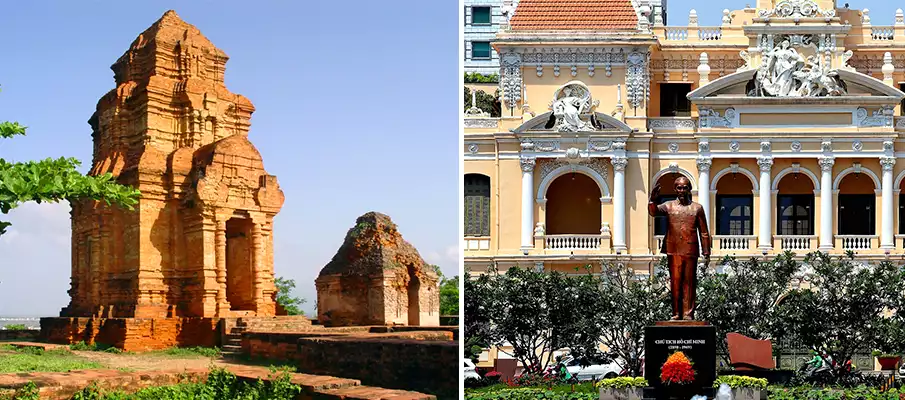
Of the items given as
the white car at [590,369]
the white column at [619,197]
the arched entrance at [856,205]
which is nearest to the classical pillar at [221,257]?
the white car at [590,369]

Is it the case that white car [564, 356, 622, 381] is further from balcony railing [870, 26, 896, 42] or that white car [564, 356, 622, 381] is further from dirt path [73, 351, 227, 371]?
balcony railing [870, 26, 896, 42]

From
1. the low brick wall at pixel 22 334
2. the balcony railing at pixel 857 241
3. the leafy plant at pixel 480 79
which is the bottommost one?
the low brick wall at pixel 22 334

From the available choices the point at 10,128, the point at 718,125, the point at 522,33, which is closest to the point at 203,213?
the point at 10,128

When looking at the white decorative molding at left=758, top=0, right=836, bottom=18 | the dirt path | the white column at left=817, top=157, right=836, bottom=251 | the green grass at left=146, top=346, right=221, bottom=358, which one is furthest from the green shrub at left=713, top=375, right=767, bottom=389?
the white decorative molding at left=758, top=0, right=836, bottom=18

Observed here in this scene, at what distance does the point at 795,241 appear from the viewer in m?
37.2

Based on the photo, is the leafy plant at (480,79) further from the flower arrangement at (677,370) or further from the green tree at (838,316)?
the flower arrangement at (677,370)

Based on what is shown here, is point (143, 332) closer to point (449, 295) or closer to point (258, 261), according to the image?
point (258, 261)

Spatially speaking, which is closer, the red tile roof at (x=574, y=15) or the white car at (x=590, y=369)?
the white car at (x=590, y=369)

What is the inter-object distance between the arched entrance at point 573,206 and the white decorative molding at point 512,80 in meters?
2.84

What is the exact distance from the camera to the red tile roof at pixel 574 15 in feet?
124

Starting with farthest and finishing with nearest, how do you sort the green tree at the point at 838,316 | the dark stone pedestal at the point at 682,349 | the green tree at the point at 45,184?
the green tree at the point at 838,316, the dark stone pedestal at the point at 682,349, the green tree at the point at 45,184

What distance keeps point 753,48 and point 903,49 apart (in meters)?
4.22

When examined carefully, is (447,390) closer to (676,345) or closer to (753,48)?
(676,345)

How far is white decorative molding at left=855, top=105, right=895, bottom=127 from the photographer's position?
36750 millimetres
